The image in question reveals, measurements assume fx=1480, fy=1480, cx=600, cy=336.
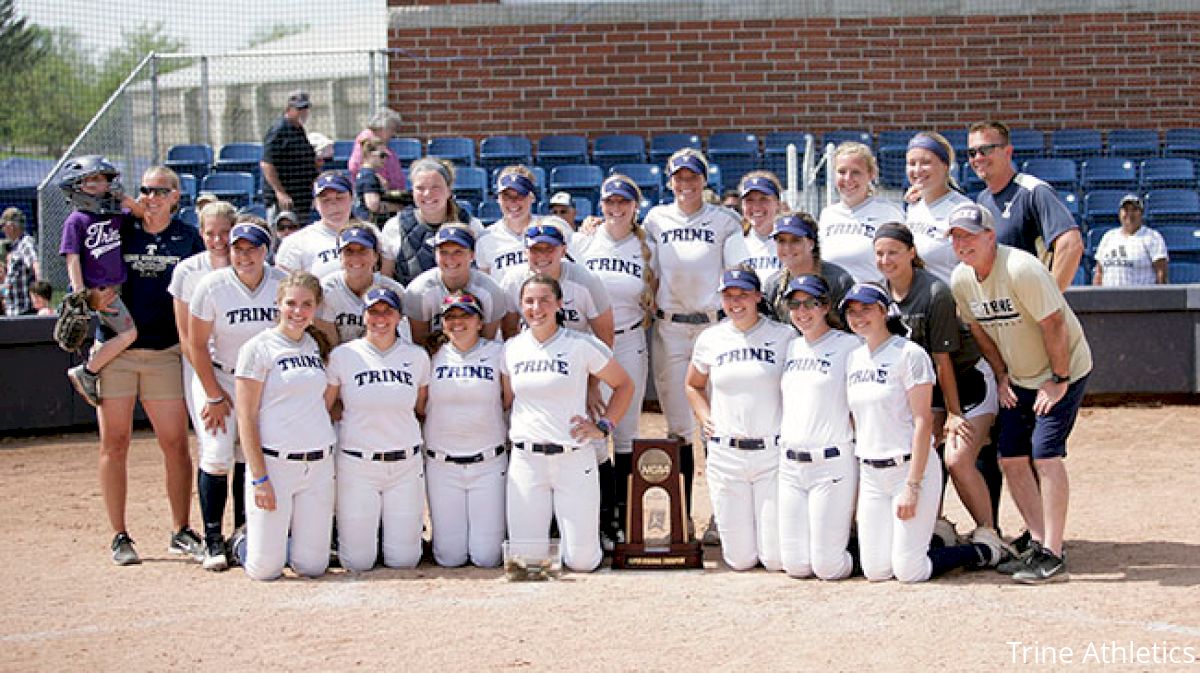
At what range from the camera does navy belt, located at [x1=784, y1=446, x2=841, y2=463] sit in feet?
22.1

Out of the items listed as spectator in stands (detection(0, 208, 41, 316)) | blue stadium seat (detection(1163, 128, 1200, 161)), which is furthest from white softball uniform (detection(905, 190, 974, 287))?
spectator in stands (detection(0, 208, 41, 316))

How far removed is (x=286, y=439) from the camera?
22.6ft

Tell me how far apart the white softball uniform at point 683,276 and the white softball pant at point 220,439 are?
2205mm

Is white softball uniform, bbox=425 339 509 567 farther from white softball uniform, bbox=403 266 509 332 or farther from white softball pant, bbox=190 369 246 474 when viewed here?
white softball pant, bbox=190 369 246 474

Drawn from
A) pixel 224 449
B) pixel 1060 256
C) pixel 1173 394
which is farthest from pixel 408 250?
pixel 1173 394

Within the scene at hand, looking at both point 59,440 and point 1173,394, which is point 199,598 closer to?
point 59,440

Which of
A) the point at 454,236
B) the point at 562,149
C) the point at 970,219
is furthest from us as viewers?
the point at 562,149

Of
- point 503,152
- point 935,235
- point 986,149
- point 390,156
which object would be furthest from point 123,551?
point 503,152

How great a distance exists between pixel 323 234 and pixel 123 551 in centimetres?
188

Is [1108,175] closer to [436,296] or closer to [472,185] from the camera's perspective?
[472,185]

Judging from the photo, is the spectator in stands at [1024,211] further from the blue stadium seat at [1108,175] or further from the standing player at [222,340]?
the blue stadium seat at [1108,175]

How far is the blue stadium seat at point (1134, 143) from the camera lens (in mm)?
15766

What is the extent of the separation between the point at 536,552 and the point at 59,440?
242 inches

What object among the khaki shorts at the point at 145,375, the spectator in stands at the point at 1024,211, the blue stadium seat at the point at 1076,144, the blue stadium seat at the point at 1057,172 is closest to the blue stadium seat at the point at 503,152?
the blue stadium seat at the point at 1057,172
